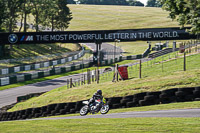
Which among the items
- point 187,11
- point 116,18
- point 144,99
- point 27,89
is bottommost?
point 27,89

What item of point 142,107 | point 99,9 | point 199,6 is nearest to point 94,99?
point 142,107

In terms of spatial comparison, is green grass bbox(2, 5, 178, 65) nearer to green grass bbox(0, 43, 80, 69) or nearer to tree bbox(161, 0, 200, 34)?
green grass bbox(0, 43, 80, 69)

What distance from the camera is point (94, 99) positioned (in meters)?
15.5

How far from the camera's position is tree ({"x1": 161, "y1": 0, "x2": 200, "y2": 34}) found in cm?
2131

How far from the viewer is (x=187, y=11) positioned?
78.6 ft

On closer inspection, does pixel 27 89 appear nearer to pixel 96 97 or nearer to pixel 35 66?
pixel 35 66

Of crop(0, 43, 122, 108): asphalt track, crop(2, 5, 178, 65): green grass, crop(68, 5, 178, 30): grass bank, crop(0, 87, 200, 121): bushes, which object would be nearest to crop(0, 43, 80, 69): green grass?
crop(0, 43, 122, 108): asphalt track

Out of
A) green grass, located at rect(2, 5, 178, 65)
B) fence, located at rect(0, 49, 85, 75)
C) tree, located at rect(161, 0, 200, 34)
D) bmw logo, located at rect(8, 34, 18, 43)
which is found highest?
green grass, located at rect(2, 5, 178, 65)

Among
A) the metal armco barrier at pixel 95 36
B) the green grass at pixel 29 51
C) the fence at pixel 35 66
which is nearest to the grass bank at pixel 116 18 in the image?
the green grass at pixel 29 51

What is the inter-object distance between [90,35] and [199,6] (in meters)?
30.0

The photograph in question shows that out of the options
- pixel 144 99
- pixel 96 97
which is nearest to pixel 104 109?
pixel 96 97

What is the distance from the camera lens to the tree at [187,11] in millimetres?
21312

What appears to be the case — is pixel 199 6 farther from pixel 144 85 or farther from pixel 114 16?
pixel 114 16

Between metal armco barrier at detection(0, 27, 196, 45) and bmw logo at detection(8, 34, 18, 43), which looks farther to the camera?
metal armco barrier at detection(0, 27, 196, 45)
